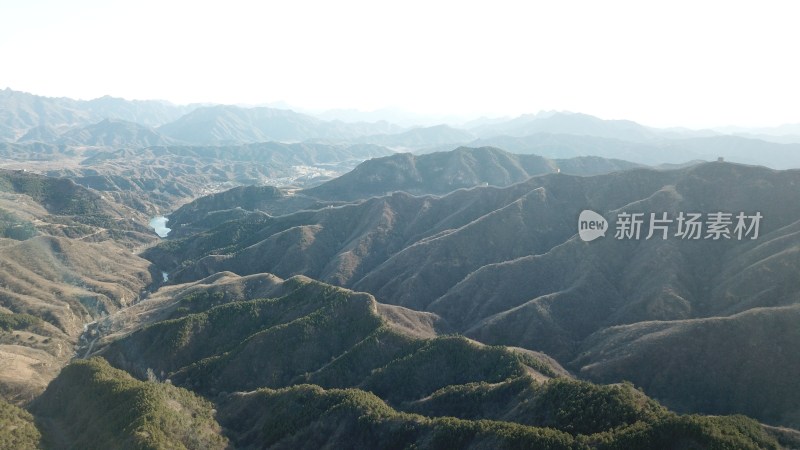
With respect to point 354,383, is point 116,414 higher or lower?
higher

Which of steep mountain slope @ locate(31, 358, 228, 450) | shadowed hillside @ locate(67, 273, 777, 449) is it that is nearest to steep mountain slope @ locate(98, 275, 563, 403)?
shadowed hillside @ locate(67, 273, 777, 449)

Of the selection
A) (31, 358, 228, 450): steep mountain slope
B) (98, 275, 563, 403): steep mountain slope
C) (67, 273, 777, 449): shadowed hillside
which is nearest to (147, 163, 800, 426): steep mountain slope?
(98, 275, 563, 403): steep mountain slope

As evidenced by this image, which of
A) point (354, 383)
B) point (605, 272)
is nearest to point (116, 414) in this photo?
point (354, 383)

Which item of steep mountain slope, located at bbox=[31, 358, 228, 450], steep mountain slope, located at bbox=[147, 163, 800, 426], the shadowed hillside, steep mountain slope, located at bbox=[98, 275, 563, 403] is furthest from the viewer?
steep mountain slope, located at bbox=[147, 163, 800, 426]

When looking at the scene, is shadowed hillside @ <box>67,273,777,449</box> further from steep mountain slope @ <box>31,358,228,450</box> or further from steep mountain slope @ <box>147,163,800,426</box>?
steep mountain slope @ <box>147,163,800,426</box>

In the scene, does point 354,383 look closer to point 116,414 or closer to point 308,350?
Result: point 308,350

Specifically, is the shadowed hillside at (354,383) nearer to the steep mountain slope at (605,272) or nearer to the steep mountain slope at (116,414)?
the steep mountain slope at (116,414)

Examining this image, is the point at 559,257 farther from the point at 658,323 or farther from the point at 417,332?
the point at 417,332

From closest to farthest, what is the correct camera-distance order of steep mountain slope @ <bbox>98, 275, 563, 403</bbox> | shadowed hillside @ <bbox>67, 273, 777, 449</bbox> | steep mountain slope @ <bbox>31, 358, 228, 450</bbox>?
1. shadowed hillside @ <bbox>67, 273, 777, 449</bbox>
2. steep mountain slope @ <bbox>31, 358, 228, 450</bbox>
3. steep mountain slope @ <bbox>98, 275, 563, 403</bbox>

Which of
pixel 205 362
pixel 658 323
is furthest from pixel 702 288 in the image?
pixel 205 362

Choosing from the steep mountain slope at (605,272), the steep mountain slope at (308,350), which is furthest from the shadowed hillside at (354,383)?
the steep mountain slope at (605,272)

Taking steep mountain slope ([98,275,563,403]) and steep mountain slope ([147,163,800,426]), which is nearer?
steep mountain slope ([98,275,563,403])
